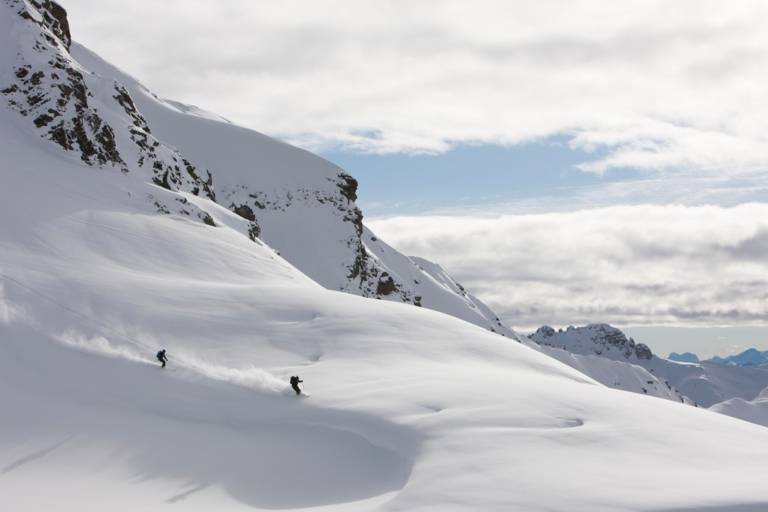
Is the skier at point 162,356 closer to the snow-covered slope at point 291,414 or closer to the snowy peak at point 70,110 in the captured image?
the snow-covered slope at point 291,414

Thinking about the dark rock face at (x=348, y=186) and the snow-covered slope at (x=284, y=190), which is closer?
the snow-covered slope at (x=284, y=190)

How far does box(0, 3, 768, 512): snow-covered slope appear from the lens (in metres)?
14.9

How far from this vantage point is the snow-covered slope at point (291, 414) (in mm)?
14914

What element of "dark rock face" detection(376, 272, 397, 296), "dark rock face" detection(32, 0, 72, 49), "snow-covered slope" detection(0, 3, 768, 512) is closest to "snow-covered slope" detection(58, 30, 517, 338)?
"dark rock face" detection(376, 272, 397, 296)

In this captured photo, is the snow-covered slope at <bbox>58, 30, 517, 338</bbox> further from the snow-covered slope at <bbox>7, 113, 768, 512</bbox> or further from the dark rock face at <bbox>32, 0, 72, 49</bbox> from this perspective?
the snow-covered slope at <bbox>7, 113, 768, 512</bbox>

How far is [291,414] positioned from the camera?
20703mm

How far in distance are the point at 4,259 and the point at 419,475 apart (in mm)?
21733

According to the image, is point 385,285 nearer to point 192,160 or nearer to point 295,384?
point 192,160

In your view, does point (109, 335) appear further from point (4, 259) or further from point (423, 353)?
point (423, 353)

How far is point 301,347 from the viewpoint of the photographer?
27641 millimetres

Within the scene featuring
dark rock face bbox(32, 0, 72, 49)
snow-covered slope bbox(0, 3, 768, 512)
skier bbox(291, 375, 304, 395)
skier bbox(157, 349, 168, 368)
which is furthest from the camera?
dark rock face bbox(32, 0, 72, 49)

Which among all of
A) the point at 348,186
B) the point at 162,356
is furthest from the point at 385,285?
the point at 162,356

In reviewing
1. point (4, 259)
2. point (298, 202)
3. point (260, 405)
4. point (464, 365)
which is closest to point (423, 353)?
point (464, 365)

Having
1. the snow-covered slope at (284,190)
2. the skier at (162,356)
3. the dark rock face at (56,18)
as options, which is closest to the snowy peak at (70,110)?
the dark rock face at (56,18)
